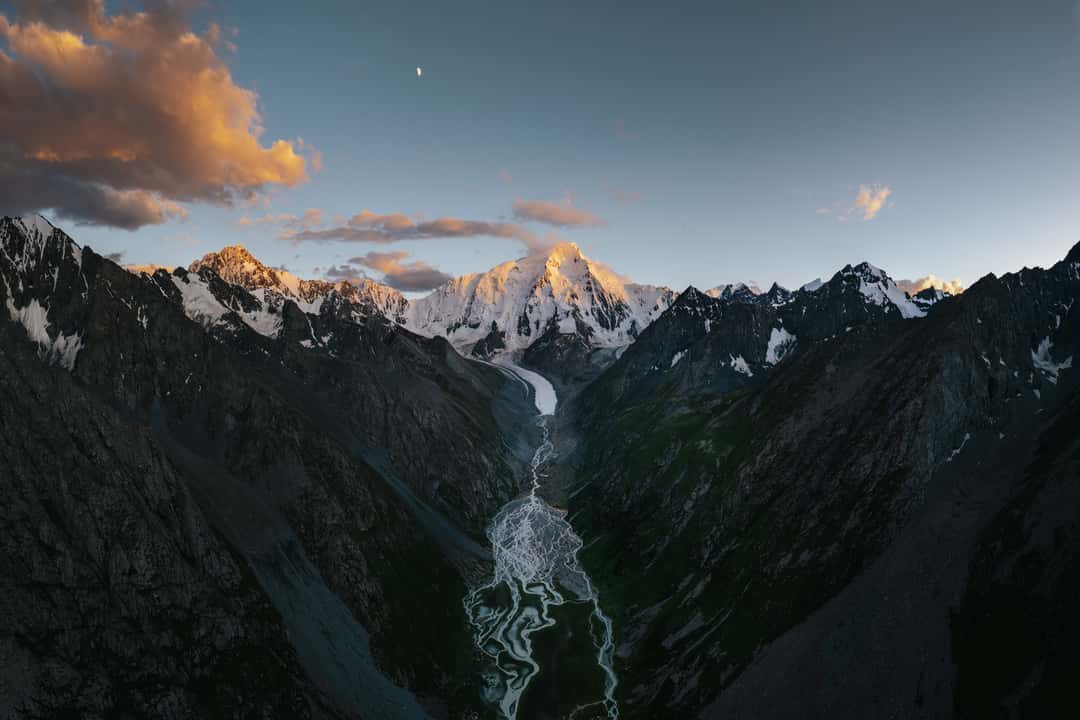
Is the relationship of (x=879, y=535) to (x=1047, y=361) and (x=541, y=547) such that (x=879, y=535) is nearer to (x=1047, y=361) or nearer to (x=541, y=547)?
(x=1047, y=361)

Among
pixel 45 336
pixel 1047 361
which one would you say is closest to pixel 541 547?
pixel 1047 361

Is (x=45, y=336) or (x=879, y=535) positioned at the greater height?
(x=45, y=336)

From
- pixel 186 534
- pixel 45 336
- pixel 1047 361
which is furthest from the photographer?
pixel 45 336

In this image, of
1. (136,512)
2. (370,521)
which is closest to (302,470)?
(370,521)

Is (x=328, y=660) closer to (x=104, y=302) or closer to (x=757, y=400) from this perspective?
(x=104, y=302)

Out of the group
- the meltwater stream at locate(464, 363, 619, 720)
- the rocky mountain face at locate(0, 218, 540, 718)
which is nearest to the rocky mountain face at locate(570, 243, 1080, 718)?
the meltwater stream at locate(464, 363, 619, 720)

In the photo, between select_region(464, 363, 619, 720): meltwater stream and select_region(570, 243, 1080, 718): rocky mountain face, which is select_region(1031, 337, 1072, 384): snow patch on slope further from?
select_region(464, 363, 619, 720): meltwater stream
